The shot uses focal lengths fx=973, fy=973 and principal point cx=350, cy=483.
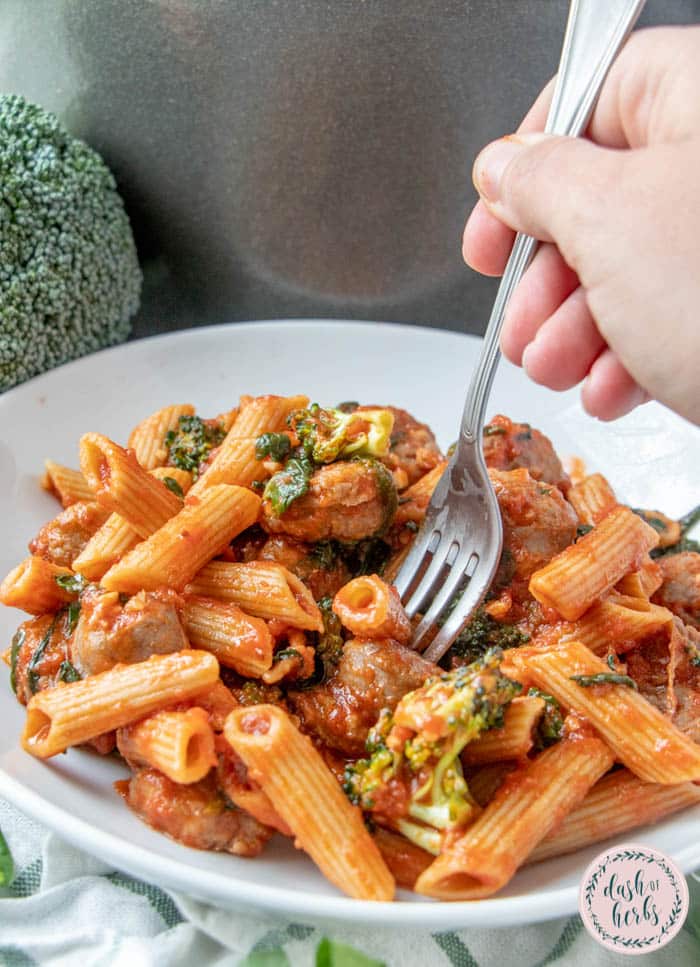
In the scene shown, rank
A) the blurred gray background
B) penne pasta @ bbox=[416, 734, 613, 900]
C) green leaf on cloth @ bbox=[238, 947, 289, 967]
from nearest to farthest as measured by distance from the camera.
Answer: penne pasta @ bbox=[416, 734, 613, 900], green leaf on cloth @ bbox=[238, 947, 289, 967], the blurred gray background

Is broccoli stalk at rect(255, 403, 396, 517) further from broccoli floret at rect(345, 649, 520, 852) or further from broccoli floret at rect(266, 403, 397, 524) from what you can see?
broccoli floret at rect(345, 649, 520, 852)

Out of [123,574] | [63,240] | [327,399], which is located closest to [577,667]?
[123,574]

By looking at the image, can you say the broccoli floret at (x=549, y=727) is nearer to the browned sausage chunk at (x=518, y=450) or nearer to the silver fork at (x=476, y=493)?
the silver fork at (x=476, y=493)

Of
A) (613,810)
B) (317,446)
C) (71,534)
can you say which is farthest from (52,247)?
(613,810)

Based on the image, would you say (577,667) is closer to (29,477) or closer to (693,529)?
(693,529)

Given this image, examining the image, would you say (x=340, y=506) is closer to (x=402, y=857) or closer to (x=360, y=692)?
(x=360, y=692)

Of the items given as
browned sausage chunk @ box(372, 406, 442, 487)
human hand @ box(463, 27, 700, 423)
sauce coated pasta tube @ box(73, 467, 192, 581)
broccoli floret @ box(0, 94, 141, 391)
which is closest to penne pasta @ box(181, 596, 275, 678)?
sauce coated pasta tube @ box(73, 467, 192, 581)

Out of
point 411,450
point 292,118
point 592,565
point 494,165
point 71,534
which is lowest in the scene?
point 71,534
